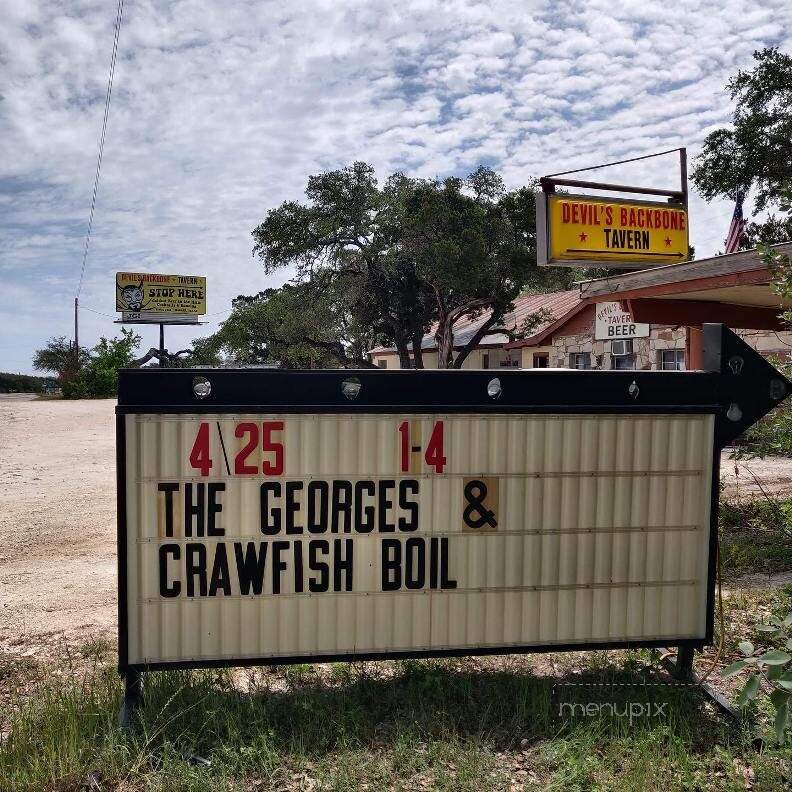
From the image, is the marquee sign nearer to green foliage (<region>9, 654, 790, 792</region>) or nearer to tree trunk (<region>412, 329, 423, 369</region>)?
green foliage (<region>9, 654, 790, 792</region>)

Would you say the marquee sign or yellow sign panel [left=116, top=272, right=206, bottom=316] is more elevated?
yellow sign panel [left=116, top=272, right=206, bottom=316]

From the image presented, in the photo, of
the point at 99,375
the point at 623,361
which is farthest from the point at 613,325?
the point at 99,375

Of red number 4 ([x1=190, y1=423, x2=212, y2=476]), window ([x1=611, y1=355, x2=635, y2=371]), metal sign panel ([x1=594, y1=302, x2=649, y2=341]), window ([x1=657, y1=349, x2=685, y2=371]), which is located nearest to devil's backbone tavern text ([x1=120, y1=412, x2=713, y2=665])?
red number 4 ([x1=190, y1=423, x2=212, y2=476])

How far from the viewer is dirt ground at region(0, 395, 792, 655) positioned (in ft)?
17.0

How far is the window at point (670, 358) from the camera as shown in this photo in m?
22.0

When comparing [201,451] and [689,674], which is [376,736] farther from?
[689,674]

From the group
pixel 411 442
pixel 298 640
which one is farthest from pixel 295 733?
pixel 411 442

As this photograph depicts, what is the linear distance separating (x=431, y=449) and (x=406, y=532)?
45cm

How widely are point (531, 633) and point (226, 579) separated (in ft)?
5.36

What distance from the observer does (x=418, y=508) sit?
374 centimetres

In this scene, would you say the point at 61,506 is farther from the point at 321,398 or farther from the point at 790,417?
the point at 790,417

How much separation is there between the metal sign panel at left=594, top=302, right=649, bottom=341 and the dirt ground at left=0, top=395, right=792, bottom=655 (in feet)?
27.8

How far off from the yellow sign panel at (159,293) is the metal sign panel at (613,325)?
154 feet

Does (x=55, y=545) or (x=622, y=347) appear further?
(x=622, y=347)
